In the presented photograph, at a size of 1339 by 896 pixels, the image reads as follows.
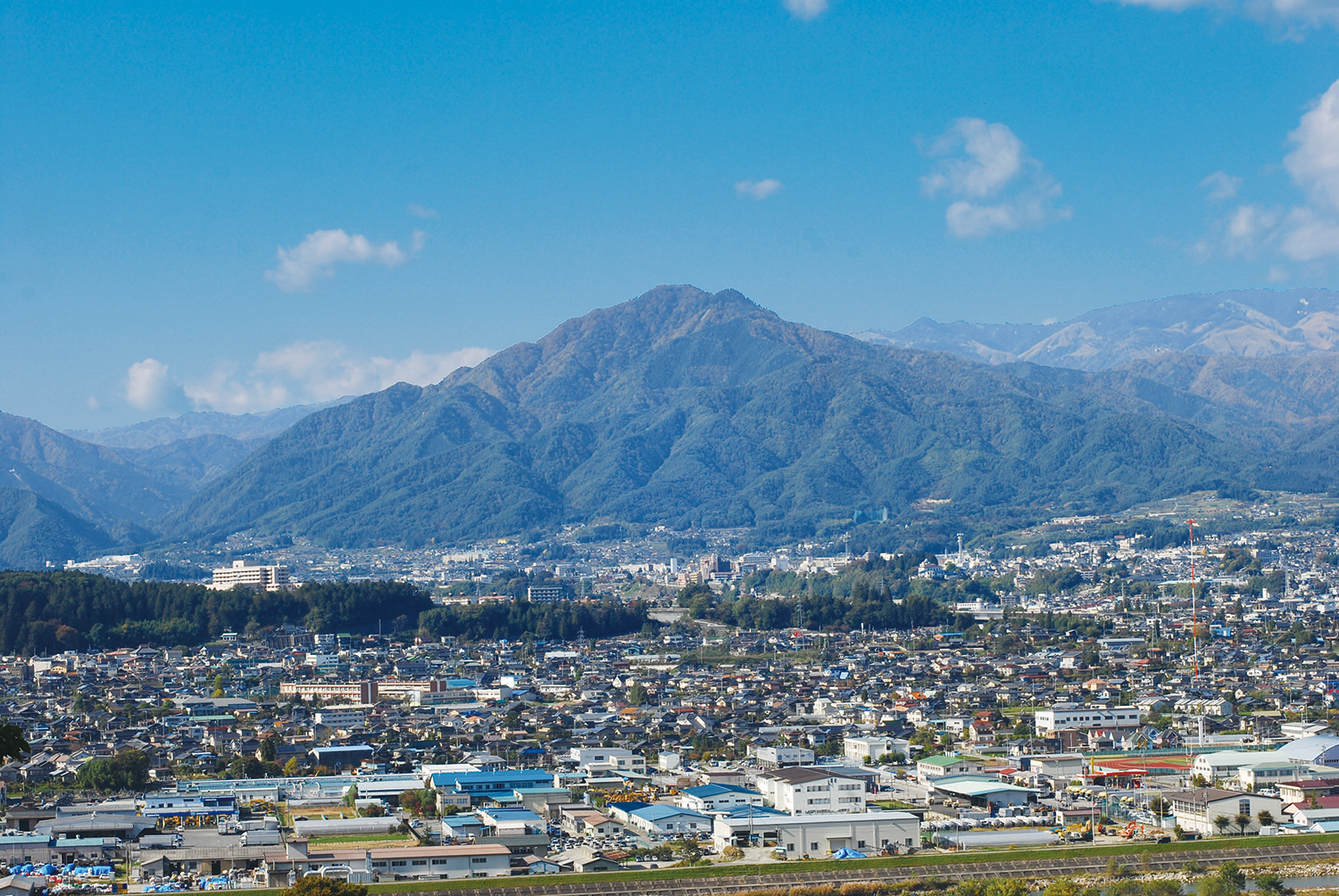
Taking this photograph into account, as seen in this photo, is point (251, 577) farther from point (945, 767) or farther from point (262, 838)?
point (262, 838)

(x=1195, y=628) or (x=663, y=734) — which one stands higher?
(x=1195, y=628)

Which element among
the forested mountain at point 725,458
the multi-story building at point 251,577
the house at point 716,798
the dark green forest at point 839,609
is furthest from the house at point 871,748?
the forested mountain at point 725,458

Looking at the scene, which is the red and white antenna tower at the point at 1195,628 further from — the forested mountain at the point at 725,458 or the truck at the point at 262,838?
the forested mountain at the point at 725,458

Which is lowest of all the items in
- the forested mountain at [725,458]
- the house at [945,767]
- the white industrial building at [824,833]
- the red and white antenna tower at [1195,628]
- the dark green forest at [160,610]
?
the white industrial building at [824,833]

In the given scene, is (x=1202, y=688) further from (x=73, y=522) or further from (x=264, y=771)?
(x=73, y=522)

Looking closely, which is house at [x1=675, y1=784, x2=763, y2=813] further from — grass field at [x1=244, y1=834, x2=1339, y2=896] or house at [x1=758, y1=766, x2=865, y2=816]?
grass field at [x1=244, y1=834, x2=1339, y2=896]

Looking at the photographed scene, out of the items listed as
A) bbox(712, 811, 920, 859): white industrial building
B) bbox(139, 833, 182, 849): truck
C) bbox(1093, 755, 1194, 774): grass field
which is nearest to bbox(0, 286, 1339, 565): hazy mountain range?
bbox(1093, 755, 1194, 774): grass field

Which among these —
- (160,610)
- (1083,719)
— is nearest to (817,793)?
(1083,719)
